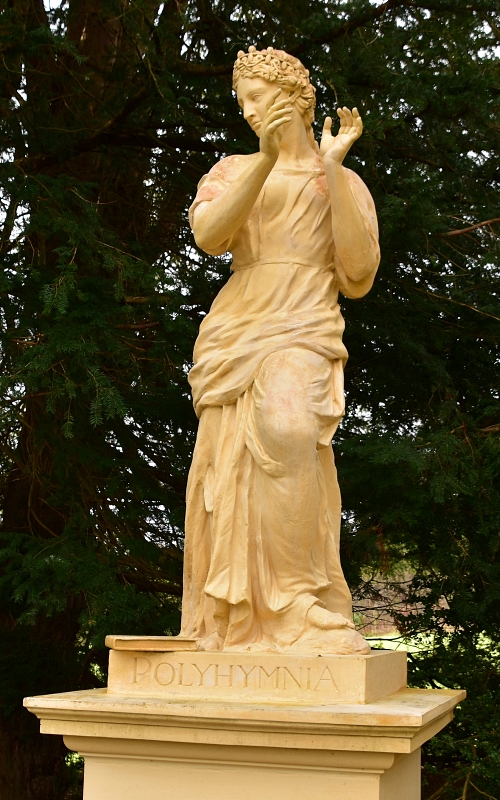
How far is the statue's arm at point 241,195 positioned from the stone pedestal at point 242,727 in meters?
1.74

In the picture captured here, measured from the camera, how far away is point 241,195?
4.81 m

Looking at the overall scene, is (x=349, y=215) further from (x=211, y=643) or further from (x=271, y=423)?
(x=211, y=643)

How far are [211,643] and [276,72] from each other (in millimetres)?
2428

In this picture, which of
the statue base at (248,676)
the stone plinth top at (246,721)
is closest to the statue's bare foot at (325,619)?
the statue base at (248,676)

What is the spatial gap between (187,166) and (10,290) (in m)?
1.93

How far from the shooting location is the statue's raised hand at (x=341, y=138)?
4809mm

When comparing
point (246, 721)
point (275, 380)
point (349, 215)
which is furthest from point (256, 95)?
point (246, 721)

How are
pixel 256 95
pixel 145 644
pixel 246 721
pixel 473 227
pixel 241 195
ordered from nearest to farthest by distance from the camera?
pixel 246 721 → pixel 145 644 → pixel 241 195 → pixel 256 95 → pixel 473 227

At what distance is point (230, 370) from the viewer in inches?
192

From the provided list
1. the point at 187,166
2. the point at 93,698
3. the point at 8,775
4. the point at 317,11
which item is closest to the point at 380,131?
the point at 317,11

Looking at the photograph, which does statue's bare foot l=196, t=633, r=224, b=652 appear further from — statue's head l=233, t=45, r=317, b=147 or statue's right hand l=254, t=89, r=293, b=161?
statue's head l=233, t=45, r=317, b=147

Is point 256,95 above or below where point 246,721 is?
above

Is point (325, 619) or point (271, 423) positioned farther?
point (271, 423)

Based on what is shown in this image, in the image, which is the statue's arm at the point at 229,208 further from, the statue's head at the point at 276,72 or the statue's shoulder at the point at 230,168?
the statue's head at the point at 276,72
